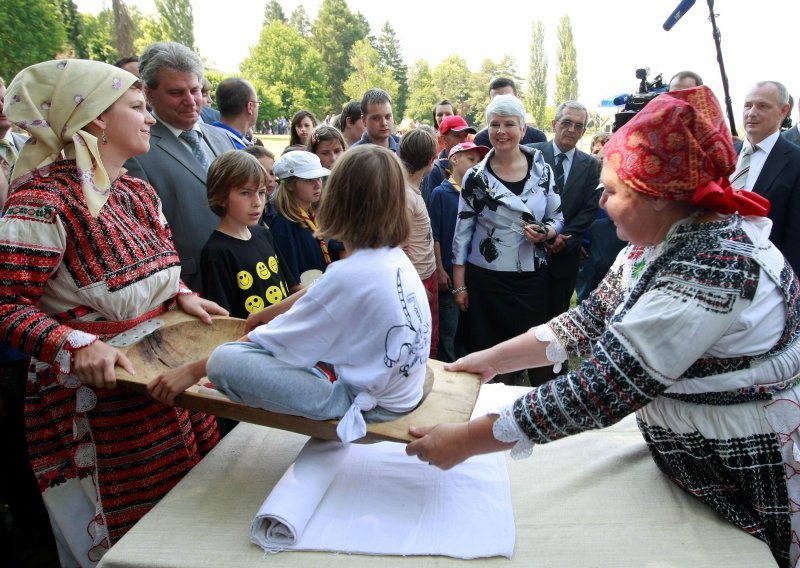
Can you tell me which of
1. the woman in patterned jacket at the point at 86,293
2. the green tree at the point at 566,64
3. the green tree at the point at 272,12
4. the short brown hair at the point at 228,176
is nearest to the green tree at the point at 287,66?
the green tree at the point at 272,12

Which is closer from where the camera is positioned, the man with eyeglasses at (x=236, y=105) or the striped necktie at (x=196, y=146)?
the striped necktie at (x=196, y=146)

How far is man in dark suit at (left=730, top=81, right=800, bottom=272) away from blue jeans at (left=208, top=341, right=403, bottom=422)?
11.3ft

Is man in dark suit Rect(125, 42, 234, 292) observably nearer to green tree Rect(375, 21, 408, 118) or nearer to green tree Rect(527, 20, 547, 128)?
green tree Rect(527, 20, 547, 128)

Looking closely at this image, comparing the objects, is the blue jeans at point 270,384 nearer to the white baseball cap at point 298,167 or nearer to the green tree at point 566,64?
the white baseball cap at point 298,167

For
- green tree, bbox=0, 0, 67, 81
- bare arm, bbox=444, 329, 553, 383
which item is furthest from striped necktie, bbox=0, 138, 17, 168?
green tree, bbox=0, 0, 67, 81

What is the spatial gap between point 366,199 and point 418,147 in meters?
2.36

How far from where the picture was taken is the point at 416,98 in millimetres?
54000

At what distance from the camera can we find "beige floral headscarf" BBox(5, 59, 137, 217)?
1.66 m

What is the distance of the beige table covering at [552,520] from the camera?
1.31 meters

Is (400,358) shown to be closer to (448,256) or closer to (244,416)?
(244,416)

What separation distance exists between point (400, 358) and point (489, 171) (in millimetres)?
2469

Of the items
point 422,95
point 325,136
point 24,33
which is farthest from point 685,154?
point 422,95

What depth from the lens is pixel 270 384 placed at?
142 centimetres

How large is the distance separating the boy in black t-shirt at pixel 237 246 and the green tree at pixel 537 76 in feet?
192
